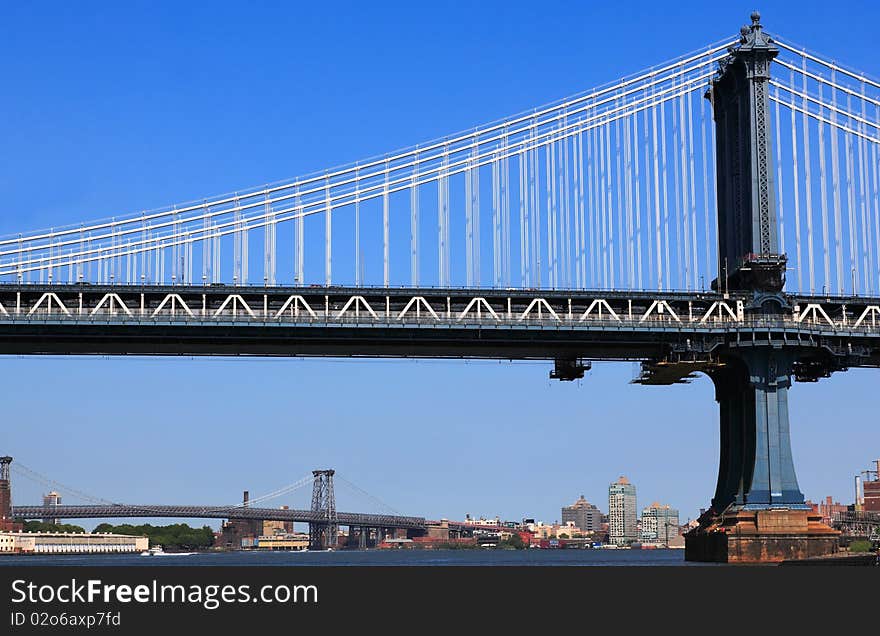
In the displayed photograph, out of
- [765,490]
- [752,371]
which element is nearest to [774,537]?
[765,490]

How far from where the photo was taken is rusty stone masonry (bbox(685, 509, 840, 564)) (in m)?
81.5

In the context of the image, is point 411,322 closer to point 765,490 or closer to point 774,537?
point 765,490

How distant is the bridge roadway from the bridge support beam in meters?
1.88

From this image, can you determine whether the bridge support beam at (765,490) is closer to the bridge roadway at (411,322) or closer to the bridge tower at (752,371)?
the bridge tower at (752,371)

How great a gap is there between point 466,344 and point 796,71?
2525 centimetres

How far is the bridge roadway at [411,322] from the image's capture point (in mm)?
79125

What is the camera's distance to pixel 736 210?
87750mm

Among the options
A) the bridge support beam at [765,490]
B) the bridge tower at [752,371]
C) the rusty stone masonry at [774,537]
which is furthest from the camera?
the bridge tower at [752,371]

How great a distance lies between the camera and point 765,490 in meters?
82.6

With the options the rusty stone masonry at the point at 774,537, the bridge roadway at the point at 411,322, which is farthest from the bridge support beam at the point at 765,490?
the bridge roadway at the point at 411,322

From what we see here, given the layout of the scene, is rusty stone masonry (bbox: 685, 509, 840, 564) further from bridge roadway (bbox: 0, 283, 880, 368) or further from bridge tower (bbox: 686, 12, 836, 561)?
bridge roadway (bbox: 0, 283, 880, 368)
